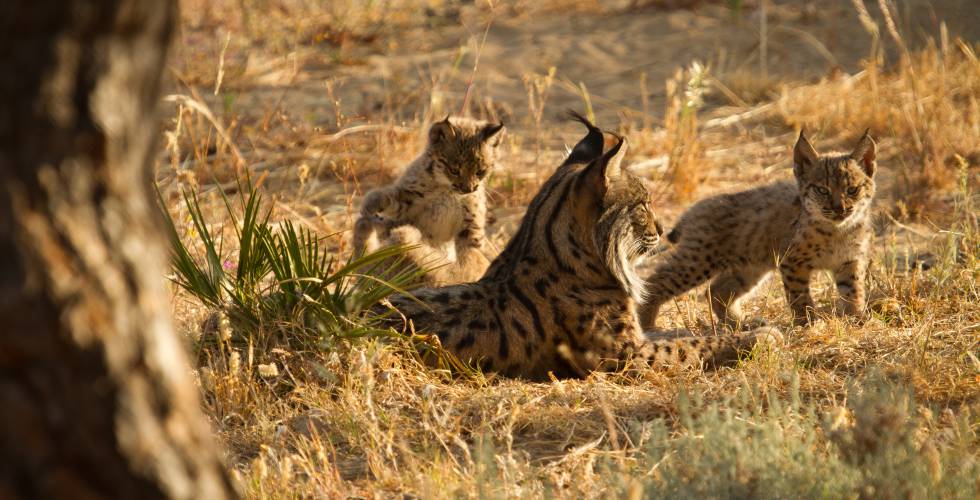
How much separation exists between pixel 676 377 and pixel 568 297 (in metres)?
0.69

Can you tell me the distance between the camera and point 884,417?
3.49 meters

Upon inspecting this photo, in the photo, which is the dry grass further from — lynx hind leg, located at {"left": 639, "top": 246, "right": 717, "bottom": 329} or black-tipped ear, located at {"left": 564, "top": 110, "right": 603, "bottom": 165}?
black-tipped ear, located at {"left": 564, "top": 110, "right": 603, "bottom": 165}

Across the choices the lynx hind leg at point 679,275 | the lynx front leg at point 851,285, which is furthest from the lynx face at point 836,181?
the lynx hind leg at point 679,275

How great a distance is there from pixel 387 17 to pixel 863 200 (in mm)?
10029

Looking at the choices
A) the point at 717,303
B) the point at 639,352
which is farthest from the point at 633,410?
the point at 717,303

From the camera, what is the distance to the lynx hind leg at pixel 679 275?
7.39 m

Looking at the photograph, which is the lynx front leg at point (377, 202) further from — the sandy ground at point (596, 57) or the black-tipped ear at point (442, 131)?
the sandy ground at point (596, 57)

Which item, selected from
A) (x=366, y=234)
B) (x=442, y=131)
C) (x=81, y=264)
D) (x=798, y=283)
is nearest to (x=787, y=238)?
(x=798, y=283)

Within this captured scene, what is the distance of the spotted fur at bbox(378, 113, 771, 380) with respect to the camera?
556 centimetres

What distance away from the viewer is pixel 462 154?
306 inches

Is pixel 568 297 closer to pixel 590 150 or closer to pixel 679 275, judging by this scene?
pixel 590 150

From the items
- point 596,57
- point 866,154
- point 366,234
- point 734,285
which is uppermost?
point 866,154

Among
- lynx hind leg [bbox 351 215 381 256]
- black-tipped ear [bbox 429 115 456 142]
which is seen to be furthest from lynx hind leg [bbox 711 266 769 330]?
lynx hind leg [bbox 351 215 381 256]

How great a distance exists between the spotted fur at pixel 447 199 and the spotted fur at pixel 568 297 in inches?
69.4
